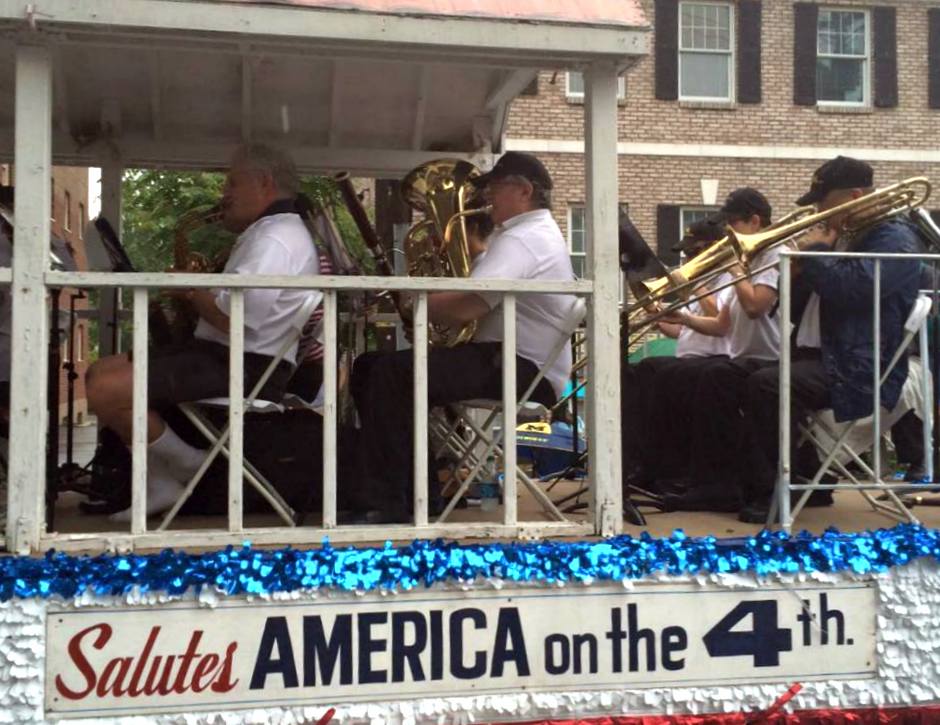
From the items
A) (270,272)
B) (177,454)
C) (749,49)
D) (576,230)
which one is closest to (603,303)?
(270,272)

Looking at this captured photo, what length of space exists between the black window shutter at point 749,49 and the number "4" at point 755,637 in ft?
49.5

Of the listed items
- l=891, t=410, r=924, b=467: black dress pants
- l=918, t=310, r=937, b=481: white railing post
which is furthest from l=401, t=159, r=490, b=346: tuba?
l=891, t=410, r=924, b=467: black dress pants

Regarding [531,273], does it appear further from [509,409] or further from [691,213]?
[691,213]

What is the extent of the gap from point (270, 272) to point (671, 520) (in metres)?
1.62

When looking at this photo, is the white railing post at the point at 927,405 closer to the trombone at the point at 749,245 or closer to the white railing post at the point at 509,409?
the trombone at the point at 749,245

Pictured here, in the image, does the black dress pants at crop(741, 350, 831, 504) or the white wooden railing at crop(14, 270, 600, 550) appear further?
the black dress pants at crop(741, 350, 831, 504)

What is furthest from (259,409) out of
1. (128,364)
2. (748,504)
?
(748,504)

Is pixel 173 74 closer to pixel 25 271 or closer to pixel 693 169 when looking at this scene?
pixel 25 271

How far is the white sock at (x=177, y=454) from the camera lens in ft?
11.4

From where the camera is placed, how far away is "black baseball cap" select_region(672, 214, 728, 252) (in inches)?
181

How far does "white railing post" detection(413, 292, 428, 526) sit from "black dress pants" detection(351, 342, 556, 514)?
0.33m

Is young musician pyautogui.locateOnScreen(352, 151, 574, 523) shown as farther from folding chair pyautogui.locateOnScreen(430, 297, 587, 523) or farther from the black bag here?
the black bag

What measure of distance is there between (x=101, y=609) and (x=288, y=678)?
0.53m

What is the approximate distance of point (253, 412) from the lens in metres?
3.62
